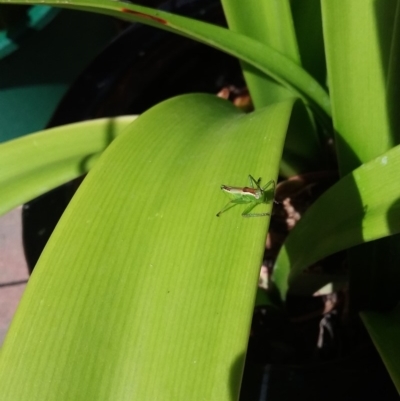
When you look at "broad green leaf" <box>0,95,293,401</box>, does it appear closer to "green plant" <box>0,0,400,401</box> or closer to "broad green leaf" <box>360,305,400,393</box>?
"green plant" <box>0,0,400,401</box>

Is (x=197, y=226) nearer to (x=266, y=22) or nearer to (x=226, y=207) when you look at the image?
(x=226, y=207)

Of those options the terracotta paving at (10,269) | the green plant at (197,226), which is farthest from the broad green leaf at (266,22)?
the terracotta paving at (10,269)

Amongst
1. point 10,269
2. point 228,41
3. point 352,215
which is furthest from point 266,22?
point 10,269

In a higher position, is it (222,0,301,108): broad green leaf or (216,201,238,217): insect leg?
(222,0,301,108): broad green leaf

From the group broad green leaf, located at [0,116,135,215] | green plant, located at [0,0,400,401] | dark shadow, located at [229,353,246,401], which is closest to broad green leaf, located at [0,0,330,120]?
green plant, located at [0,0,400,401]

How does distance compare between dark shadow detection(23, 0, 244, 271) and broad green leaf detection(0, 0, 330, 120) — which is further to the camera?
dark shadow detection(23, 0, 244, 271)

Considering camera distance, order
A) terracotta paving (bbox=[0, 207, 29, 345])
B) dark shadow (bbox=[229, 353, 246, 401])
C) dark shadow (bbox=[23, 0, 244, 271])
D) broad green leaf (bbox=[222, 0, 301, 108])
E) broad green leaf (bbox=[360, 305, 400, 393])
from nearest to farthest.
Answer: dark shadow (bbox=[229, 353, 246, 401]), broad green leaf (bbox=[360, 305, 400, 393]), broad green leaf (bbox=[222, 0, 301, 108]), dark shadow (bbox=[23, 0, 244, 271]), terracotta paving (bbox=[0, 207, 29, 345])

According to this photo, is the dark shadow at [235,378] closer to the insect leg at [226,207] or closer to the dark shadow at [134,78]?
the insect leg at [226,207]
